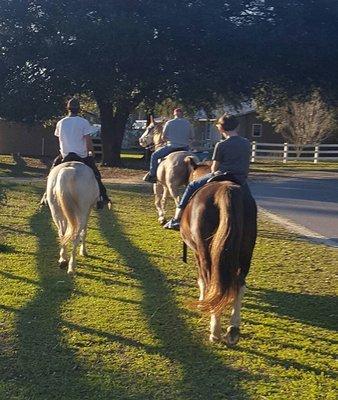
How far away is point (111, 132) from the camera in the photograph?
31.7 meters

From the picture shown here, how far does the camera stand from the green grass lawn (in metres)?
5.02

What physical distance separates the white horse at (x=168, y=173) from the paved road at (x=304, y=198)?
2896mm

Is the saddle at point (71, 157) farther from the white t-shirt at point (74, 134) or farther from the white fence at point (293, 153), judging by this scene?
the white fence at point (293, 153)

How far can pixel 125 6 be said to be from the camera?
27031mm

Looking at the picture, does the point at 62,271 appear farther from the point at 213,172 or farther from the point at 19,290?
the point at 213,172

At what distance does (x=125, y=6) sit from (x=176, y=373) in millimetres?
23928

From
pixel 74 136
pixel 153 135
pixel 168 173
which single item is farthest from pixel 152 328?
pixel 153 135

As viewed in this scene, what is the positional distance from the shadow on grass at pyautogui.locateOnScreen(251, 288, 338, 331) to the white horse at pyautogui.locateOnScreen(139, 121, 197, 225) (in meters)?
4.47

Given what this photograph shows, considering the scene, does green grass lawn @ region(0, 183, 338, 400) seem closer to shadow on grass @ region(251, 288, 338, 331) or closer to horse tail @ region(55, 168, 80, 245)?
shadow on grass @ region(251, 288, 338, 331)

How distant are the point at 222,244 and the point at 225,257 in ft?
0.40

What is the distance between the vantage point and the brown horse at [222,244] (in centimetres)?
573

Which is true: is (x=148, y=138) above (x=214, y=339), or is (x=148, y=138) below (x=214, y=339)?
above

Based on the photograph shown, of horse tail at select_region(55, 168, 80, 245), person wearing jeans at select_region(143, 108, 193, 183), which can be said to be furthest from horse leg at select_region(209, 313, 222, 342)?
person wearing jeans at select_region(143, 108, 193, 183)

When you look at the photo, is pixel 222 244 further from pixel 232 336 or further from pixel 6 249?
pixel 6 249
